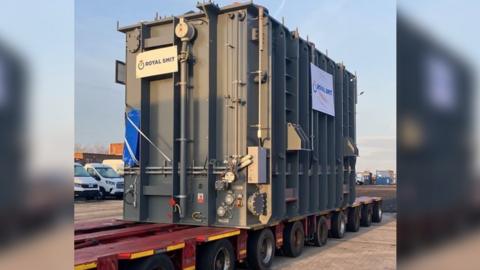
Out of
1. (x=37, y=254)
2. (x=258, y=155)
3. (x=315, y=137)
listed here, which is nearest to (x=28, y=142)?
(x=37, y=254)

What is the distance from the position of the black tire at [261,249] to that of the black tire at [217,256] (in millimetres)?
664

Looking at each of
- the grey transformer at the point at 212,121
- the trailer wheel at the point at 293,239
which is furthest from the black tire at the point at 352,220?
the grey transformer at the point at 212,121

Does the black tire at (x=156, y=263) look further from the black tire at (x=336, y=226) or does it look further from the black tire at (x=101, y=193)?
the black tire at (x=101, y=193)

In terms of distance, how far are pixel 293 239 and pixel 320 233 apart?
182 cm

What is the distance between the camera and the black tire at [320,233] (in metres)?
11.5

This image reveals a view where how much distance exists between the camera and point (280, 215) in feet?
30.2

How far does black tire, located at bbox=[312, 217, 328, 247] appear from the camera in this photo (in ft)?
37.6

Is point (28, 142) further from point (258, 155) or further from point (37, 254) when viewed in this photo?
point (258, 155)

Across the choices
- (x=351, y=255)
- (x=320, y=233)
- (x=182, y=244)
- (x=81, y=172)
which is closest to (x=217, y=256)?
(x=182, y=244)

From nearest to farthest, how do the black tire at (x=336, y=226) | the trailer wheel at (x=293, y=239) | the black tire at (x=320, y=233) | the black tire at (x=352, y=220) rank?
1. the trailer wheel at (x=293, y=239)
2. the black tire at (x=320, y=233)
3. the black tire at (x=336, y=226)
4. the black tire at (x=352, y=220)

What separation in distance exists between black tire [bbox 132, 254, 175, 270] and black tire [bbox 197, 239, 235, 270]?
866mm

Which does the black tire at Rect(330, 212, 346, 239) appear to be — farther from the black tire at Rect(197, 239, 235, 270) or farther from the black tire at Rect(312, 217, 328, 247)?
the black tire at Rect(197, 239, 235, 270)

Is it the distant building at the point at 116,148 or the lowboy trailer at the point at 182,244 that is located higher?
the distant building at the point at 116,148

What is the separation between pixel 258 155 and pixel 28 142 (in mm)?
6757
